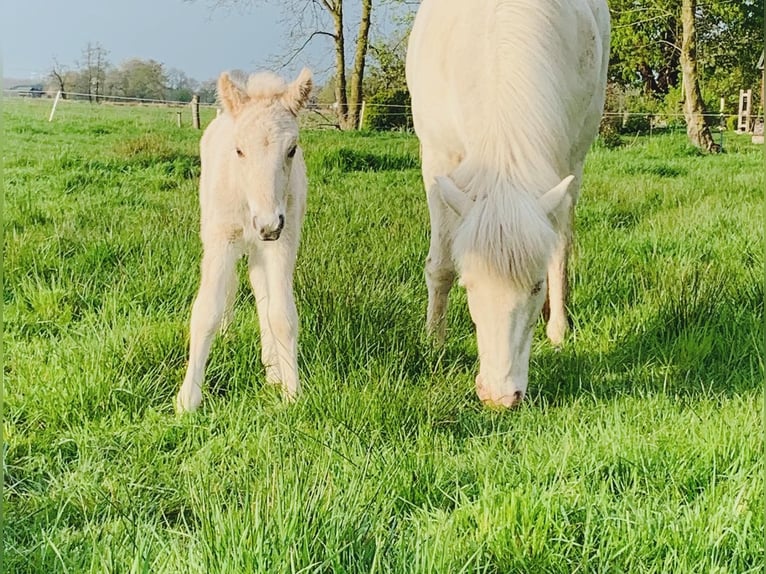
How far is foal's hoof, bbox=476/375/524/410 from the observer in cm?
289

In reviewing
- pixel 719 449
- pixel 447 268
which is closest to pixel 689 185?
pixel 447 268

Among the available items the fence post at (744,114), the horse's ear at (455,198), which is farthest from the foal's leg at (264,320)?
the fence post at (744,114)

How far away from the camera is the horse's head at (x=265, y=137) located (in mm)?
2783

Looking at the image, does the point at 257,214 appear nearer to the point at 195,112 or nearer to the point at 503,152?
the point at 503,152

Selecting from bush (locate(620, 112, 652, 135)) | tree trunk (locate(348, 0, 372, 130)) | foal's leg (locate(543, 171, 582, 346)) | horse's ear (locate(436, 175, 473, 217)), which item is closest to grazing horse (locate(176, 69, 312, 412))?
horse's ear (locate(436, 175, 473, 217))

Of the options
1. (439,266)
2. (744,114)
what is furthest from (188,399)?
(744,114)

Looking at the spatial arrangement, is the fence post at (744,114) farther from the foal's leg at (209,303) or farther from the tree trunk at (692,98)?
the foal's leg at (209,303)

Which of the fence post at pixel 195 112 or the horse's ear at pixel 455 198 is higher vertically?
the fence post at pixel 195 112

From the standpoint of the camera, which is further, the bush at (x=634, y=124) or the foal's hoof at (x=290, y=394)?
the bush at (x=634, y=124)

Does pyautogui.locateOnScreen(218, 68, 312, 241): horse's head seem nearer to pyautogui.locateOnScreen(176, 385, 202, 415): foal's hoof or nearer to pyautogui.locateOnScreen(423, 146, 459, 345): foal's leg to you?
pyautogui.locateOnScreen(176, 385, 202, 415): foal's hoof

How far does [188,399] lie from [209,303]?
0.45 meters

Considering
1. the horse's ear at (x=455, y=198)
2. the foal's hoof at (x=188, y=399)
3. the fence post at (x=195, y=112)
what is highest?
the fence post at (x=195, y=112)

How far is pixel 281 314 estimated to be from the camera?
10.8ft

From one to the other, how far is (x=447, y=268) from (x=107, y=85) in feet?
62.0
